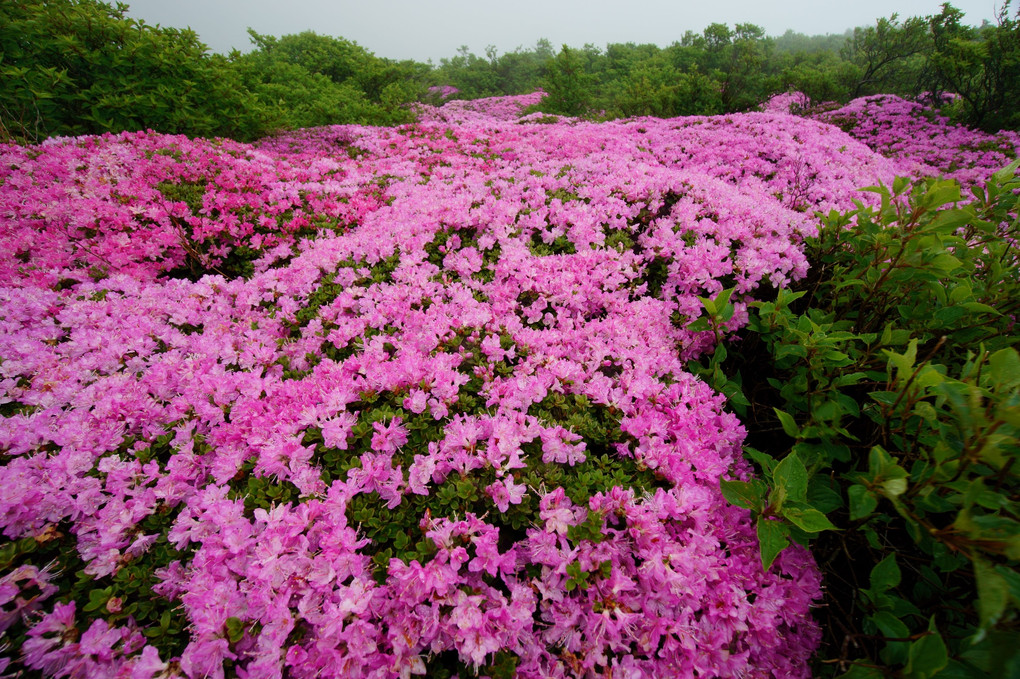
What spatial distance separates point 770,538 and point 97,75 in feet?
49.0

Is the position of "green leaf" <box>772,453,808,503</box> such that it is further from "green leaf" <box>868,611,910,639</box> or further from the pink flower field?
"green leaf" <box>868,611,910,639</box>

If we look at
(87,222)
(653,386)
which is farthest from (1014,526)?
(87,222)

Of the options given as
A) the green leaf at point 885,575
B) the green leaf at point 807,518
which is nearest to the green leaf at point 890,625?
the green leaf at point 885,575

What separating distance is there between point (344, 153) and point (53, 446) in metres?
10.3

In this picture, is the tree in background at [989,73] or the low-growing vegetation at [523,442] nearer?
the low-growing vegetation at [523,442]

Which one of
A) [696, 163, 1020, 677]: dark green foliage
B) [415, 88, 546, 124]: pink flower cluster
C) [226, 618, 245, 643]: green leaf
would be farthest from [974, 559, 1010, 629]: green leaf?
[415, 88, 546, 124]: pink flower cluster

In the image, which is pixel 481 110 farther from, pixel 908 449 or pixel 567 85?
pixel 908 449

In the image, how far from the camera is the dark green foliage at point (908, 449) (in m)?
1.45

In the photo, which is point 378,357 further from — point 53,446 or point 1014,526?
point 1014,526

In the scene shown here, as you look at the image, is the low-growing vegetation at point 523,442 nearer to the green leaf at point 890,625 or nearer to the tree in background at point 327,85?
the green leaf at point 890,625

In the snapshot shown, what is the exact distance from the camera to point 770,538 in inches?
74.0

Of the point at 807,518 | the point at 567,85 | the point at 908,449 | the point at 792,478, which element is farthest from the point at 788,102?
the point at 807,518

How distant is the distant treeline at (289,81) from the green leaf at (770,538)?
13.9m

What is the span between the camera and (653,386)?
2.82 meters
